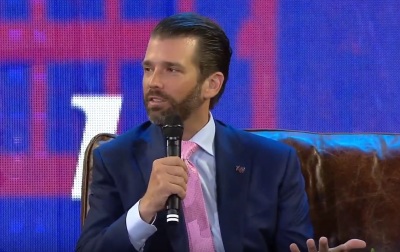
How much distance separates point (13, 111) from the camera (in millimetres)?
2768

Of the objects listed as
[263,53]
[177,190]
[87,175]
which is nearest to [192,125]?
[87,175]

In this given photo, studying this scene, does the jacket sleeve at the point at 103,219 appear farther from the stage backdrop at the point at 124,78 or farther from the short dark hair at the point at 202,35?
the stage backdrop at the point at 124,78

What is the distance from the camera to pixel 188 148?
1.84 meters

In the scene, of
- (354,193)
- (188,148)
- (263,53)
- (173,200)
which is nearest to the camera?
(173,200)

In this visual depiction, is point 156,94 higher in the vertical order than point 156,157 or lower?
higher

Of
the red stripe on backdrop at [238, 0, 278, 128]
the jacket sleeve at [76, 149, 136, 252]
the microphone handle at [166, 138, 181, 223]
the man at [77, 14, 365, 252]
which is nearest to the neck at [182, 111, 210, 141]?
the man at [77, 14, 365, 252]

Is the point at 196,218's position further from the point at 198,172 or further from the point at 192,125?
the point at 192,125

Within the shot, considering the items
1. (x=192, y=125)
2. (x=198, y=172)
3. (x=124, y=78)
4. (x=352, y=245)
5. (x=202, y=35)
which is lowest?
(x=352, y=245)

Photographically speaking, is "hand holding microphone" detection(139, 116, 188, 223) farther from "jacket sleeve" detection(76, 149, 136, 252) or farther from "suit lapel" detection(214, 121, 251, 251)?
"suit lapel" detection(214, 121, 251, 251)

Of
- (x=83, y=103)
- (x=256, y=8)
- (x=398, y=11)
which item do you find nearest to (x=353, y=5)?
(x=398, y=11)

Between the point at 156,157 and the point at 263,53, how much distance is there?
1024mm

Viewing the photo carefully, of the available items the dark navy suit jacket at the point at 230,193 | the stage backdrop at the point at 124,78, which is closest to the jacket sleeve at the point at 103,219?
the dark navy suit jacket at the point at 230,193

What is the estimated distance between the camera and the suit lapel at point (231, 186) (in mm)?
1771

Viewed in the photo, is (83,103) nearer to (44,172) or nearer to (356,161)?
(44,172)
